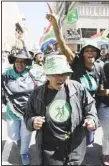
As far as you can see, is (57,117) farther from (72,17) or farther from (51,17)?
(72,17)

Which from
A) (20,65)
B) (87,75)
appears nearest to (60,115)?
(87,75)

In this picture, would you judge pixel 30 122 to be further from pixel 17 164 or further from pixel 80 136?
pixel 17 164

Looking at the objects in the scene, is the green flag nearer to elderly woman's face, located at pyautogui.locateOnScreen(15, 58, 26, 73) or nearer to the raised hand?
elderly woman's face, located at pyautogui.locateOnScreen(15, 58, 26, 73)

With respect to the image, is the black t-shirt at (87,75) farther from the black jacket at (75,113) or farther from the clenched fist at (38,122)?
the clenched fist at (38,122)

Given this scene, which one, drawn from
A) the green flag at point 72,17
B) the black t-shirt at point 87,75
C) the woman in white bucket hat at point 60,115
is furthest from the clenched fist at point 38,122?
the green flag at point 72,17

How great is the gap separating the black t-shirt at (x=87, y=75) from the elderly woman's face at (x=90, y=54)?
95 millimetres

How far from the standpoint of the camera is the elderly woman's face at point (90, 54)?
3.72 metres

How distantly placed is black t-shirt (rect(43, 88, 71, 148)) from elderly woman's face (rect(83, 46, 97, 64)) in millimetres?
1079

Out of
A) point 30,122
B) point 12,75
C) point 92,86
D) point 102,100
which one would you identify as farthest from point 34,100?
point 12,75

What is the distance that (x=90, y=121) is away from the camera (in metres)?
2.59

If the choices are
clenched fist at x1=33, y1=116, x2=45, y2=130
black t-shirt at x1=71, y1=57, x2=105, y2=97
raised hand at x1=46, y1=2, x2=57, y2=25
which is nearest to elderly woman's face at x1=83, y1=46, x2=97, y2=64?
black t-shirt at x1=71, y1=57, x2=105, y2=97

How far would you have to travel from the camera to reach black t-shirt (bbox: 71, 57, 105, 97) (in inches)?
149

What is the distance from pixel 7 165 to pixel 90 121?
2452 mm

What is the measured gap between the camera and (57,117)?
2699 millimetres
